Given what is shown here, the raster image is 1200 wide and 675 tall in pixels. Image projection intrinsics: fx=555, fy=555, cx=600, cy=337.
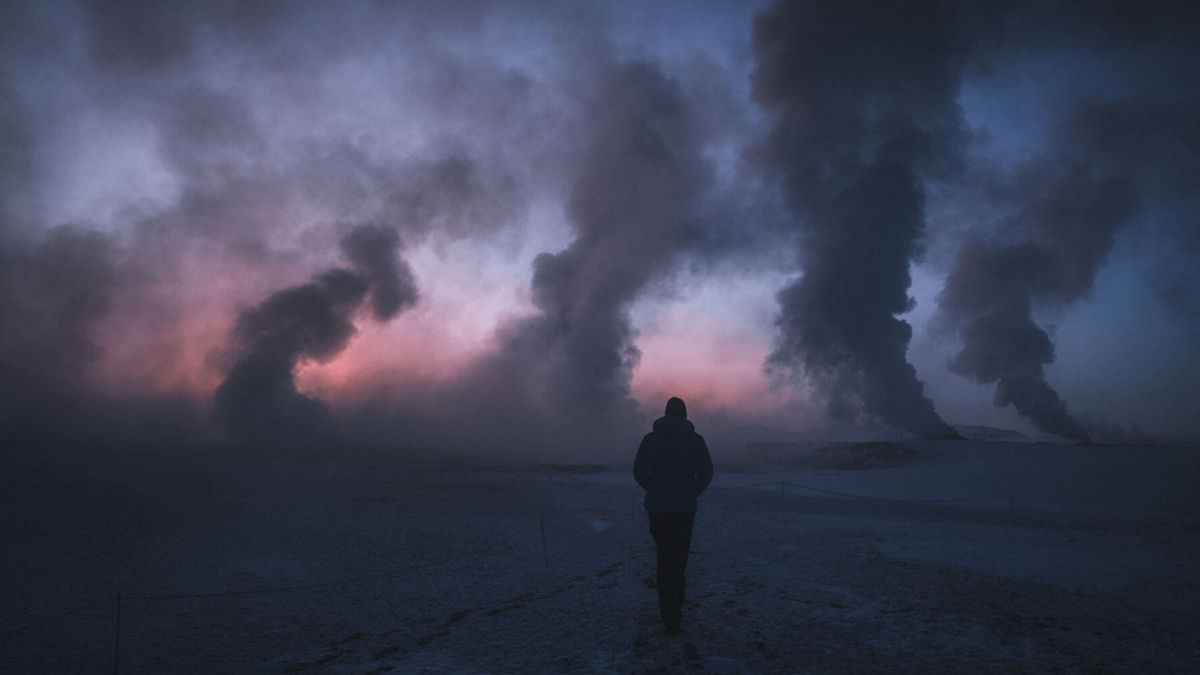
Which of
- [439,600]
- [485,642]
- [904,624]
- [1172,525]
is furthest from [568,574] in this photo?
[1172,525]

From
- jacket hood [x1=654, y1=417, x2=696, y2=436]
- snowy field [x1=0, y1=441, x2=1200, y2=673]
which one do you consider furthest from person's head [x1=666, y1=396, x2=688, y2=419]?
snowy field [x1=0, y1=441, x2=1200, y2=673]

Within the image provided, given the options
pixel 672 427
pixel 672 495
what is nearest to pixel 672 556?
pixel 672 495

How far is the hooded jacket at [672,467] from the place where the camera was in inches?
217

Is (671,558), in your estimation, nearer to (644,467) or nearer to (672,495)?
(672,495)

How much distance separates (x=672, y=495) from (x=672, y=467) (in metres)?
0.27

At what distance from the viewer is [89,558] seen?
36.2 ft

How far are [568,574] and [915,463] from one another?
37.1m

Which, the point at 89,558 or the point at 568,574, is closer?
the point at 568,574

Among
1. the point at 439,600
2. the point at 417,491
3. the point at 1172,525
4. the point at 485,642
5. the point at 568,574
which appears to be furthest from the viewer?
the point at 417,491

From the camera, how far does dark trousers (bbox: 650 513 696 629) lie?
5.53 meters

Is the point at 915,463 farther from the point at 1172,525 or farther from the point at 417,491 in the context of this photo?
the point at 417,491

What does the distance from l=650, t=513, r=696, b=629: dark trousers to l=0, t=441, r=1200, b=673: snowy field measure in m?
0.30

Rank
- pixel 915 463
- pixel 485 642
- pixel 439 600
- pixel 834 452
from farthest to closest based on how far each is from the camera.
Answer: pixel 834 452 < pixel 915 463 < pixel 439 600 < pixel 485 642

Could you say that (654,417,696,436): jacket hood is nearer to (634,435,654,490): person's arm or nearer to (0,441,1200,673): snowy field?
(634,435,654,490): person's arm
